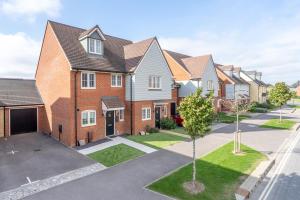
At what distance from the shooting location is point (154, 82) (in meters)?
23.2

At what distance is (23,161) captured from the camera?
13.9 meters

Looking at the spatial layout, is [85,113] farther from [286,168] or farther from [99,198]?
[286,168]

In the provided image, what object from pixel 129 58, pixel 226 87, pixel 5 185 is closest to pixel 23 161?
pixel 5 185

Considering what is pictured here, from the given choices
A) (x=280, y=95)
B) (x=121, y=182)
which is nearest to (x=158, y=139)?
(x=121, y=182)

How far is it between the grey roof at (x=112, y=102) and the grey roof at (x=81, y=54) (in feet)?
8.78

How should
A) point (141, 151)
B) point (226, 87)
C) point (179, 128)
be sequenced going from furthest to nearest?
point (226, 87) < point (179, 128) < point (141, 151)

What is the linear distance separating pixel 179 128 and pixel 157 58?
864cm

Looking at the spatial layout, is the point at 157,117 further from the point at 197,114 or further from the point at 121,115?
the point at 197,114

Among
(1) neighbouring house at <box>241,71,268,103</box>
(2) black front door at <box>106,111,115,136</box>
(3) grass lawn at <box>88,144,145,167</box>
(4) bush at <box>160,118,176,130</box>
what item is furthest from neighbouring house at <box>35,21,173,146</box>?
(1) neighbouring house at <box>241,71,268,103</box>

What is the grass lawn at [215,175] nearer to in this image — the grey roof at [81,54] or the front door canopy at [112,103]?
the front door canopy at [112,103]

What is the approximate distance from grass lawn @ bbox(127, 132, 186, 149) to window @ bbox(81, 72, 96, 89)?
19.6 ft

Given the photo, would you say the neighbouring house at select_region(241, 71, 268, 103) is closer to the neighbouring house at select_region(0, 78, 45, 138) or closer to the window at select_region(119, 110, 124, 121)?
the window at select_region(119, 110, 124, 121)

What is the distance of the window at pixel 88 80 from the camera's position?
18020 millimetres

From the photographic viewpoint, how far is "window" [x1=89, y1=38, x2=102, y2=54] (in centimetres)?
1979
